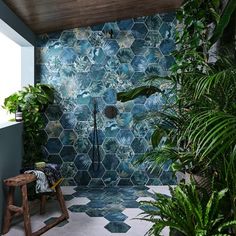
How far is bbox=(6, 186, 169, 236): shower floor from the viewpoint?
2514 mm

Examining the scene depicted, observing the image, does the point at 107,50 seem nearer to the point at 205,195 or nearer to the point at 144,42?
the point at 144,42

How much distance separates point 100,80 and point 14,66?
1.17 meters

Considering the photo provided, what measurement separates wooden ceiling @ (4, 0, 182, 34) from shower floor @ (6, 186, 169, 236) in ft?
6.88

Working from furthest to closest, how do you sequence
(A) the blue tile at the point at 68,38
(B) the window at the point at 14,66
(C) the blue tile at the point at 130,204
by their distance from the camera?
(A) the blue tile at the point at 68,38
(B) the window at the point at 14,66
(C) the blue tile at the point at 130,204

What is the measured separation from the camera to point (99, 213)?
116 inches

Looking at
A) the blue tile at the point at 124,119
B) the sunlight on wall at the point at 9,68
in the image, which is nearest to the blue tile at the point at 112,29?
the blue tile at the point at 124,119

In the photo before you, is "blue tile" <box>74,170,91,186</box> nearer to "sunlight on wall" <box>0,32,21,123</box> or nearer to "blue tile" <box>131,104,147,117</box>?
"blue tile" <box>131,104,147,117</box>

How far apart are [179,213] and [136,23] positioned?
3011mm

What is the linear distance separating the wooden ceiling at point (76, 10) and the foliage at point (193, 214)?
2.23m

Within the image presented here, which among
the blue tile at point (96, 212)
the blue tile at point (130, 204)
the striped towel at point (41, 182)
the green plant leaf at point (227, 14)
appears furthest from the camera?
the blue tile at point (130, 204)

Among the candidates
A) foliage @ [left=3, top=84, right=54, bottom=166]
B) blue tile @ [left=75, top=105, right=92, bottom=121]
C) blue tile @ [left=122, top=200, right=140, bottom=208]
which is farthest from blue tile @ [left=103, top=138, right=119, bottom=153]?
foliage @ [left=3, top=84, right=54, bottom=166]

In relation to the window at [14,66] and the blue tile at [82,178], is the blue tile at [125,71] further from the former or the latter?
the blue tile at [82,178]

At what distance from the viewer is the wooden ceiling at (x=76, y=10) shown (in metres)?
2.81

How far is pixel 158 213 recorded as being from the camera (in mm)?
1482
